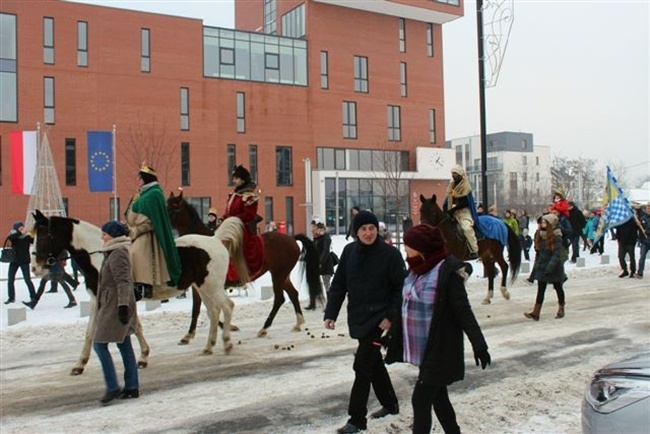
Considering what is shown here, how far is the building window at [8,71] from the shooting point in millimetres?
39062

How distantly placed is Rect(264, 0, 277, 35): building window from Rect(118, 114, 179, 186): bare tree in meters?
15.2

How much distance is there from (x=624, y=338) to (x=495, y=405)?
4.23 meters

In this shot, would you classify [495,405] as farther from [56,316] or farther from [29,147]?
[29,147]

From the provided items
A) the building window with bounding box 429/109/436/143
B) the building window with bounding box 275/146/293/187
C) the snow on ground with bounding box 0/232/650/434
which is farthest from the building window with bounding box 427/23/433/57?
the snow on ground with bounding box 0/232/650/434

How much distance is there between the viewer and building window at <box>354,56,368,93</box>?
169 ft

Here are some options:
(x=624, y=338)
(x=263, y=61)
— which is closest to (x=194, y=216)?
(x=624, y=338)

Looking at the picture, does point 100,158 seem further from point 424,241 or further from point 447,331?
point 447,331

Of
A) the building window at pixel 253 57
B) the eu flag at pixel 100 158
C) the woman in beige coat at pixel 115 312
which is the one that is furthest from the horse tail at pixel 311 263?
the building window at pixel 253 57

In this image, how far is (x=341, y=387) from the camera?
697 cm

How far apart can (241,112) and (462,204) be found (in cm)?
3676

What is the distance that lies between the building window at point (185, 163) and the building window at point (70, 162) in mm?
7289

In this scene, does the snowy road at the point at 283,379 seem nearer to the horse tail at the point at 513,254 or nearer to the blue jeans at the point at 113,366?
Result: the blue jeans at the point at 113,366

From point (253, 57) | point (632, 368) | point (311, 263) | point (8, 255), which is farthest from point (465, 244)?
point (253, 57)

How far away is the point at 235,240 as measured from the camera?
9375 mm
